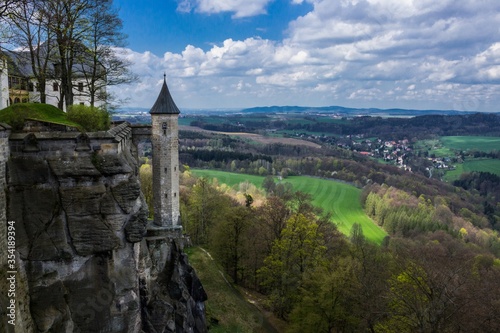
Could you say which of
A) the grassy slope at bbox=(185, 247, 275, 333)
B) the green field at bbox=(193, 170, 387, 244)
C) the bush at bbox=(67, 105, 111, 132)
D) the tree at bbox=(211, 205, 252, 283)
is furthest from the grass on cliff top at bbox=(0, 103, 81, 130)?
the green field at bbox=(193, 170, 387, 244)

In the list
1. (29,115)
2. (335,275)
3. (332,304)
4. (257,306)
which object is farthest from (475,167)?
(29,115)

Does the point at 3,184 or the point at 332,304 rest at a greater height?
the point at 3,184

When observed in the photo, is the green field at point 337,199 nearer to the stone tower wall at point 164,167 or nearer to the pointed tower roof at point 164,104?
the stone tower wall at point 164,167

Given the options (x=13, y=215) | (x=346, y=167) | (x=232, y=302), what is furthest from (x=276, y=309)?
(x=346, y=167)

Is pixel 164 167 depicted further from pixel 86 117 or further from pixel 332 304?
pixel 332 304

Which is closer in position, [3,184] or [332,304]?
[3,184]

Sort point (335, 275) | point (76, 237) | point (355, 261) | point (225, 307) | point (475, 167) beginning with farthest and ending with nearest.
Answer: point (475, 167), point (225, 307), point (355, 261), point (335, 275), point (76, 237)

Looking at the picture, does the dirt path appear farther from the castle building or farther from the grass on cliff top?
the grass on cliff top
